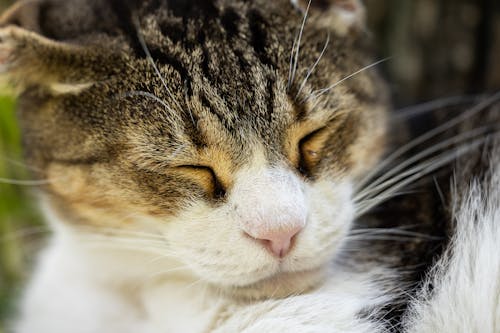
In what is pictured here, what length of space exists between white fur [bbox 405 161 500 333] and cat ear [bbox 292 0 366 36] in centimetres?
51

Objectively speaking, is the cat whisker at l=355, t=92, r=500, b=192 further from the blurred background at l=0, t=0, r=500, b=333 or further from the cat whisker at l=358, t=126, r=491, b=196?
the blurred background at l=0, t=0, r=500, b=333

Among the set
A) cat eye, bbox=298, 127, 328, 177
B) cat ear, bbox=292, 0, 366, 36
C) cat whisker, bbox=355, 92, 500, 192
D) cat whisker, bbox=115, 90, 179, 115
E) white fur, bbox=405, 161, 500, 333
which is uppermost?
cat ear, bbox=292, 0, 366, 36

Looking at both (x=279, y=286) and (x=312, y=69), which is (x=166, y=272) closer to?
(x=279, y=286)

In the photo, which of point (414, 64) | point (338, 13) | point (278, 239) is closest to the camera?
point (278, 239)

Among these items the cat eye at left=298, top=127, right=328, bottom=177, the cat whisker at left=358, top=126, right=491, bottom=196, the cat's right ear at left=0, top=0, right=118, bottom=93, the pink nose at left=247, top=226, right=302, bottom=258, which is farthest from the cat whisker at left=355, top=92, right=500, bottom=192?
the cat's right ear at left=0, top=0, right=118, bottom=93

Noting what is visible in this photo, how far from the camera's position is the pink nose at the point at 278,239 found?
1.15 metres

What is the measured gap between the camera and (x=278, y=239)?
1156mm

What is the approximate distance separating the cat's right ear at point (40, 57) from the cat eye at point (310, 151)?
466mm

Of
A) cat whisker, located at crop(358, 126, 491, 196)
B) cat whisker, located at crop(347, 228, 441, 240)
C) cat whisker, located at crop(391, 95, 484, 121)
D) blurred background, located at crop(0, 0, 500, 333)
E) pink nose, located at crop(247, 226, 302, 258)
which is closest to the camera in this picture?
pink nose, located at crop(247, 226, 302, 258)

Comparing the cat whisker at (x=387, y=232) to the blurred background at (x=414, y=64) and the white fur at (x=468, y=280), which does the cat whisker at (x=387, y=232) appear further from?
the blurred background at (x=414, y=64)

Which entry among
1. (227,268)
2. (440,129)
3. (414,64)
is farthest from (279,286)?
(414,64)

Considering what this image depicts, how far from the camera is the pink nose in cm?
115

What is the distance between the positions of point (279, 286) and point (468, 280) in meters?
0.39

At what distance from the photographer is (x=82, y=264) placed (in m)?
1.60
